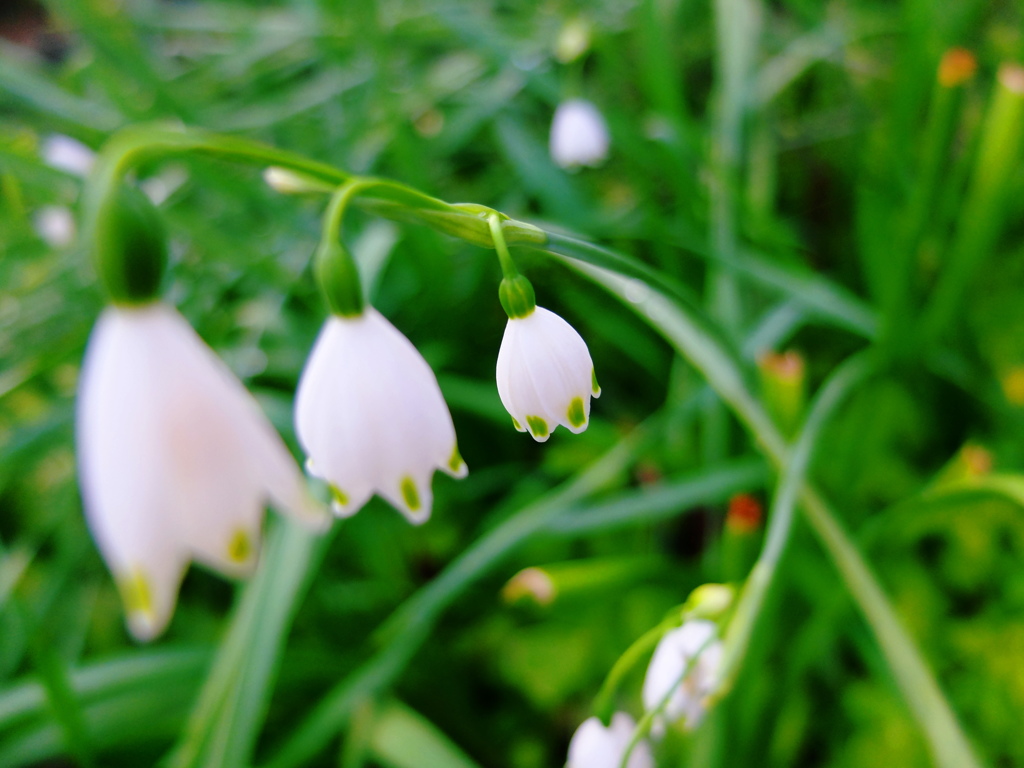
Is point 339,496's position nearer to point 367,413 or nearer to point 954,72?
point 367,413

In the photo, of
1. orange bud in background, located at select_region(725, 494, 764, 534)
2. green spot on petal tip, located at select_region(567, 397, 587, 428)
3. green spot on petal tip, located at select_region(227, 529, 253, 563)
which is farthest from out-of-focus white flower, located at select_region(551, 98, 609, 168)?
green spot on petal tip, located at select_region(227, 529, 253, 563)

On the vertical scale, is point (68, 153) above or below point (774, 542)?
above

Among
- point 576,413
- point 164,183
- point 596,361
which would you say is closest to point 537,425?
point 576,413

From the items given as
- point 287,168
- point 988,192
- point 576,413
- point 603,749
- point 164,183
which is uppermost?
point 164,183

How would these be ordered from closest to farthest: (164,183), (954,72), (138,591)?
1. (138,591)
2. (954,72)
3. (164,183)

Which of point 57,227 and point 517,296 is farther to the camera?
point 57,227

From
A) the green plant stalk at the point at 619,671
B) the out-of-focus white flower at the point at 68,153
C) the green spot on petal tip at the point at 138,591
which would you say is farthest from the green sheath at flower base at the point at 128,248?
the out-of-focus white flower at the point at 68,153

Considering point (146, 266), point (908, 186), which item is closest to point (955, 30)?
point (908, 186)
